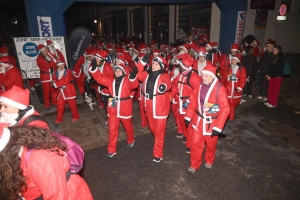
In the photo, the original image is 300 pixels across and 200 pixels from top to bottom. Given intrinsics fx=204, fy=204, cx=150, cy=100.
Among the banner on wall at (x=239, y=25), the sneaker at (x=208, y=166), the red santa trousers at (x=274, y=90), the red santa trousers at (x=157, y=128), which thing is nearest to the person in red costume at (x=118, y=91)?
the red santa trousers at (x=157, y=128)

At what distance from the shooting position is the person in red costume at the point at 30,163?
154 centimetres

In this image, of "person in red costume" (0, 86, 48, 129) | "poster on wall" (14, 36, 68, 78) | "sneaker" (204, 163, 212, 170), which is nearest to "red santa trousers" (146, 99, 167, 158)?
"sneaker" (204, 163, 212, 170)

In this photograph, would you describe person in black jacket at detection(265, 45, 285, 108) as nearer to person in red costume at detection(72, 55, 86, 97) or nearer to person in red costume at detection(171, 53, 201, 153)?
person in red costume at detection(171, 53, 201, 153)

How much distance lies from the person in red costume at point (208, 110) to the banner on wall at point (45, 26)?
683cm

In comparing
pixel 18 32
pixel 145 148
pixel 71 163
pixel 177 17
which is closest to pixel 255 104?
pixel 145 148

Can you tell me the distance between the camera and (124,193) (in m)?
3.74

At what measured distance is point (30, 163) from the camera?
5.12 feet

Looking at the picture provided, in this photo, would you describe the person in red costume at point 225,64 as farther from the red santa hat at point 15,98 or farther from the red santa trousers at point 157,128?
the red santa hat at point 15,98

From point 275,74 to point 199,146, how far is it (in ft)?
16.7

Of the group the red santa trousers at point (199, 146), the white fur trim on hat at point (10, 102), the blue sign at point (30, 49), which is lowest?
the red santa trousers at point (199, 146)

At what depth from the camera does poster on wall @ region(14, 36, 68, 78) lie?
6.99 metres

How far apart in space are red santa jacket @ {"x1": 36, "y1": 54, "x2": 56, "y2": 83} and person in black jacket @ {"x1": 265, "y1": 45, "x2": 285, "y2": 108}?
7765mm

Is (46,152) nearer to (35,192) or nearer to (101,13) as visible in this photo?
(35,192)

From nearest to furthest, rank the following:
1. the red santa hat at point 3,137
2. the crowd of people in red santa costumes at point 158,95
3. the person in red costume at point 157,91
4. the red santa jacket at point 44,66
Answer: the red santa hat at point 3,137, the crowd of people in red santa costumes at point 158,95, the person in red costume at point 157,91, the red santa jacket at point 44,66
